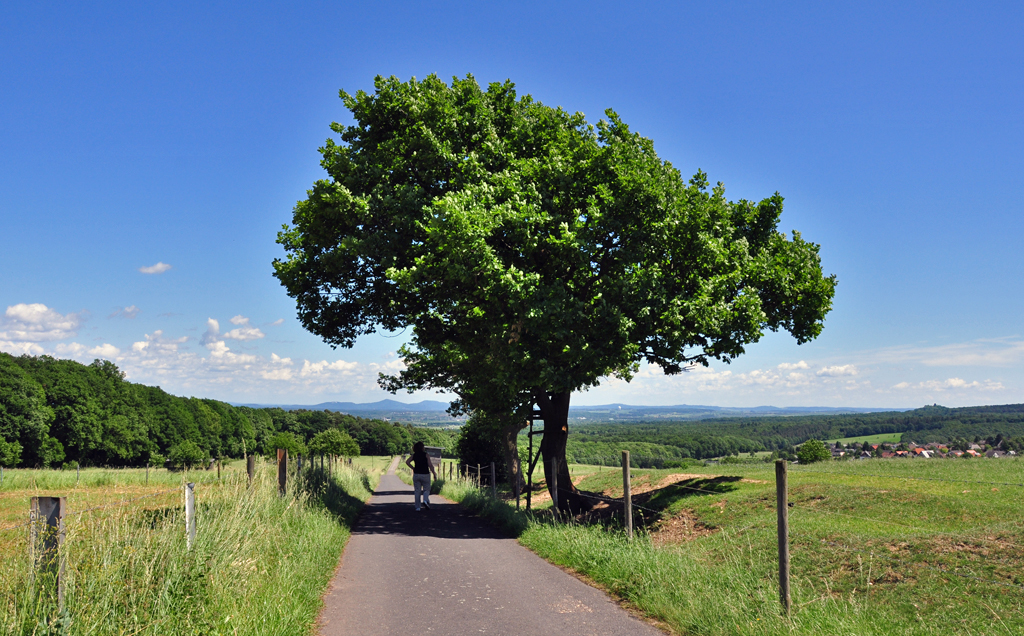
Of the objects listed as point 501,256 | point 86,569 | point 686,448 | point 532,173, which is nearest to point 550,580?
point 86,569

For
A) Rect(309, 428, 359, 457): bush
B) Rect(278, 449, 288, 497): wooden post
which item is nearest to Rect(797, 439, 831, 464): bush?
Rect(278, 449, 288, 497): wooden post

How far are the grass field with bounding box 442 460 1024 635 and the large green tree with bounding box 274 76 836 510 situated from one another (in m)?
4.21

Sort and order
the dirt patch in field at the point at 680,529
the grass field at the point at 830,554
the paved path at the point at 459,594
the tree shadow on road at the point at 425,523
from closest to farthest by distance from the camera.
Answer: the grass field at the point at 830,554 → the paved path at the point at 459,594 → the dirt patch in field at the point at 680,529 → the tree shadow on road at the point at 425,523

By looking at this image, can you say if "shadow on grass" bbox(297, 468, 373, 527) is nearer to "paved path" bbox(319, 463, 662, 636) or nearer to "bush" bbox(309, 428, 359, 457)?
"paved path" bbox(319, 463, 662, 636)

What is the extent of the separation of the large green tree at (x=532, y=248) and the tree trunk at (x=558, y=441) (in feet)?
0.23

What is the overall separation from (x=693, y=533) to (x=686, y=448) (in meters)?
74.5

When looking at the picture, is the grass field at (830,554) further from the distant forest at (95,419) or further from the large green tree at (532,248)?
the distant forest at (95,419)

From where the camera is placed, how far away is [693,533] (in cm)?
1459

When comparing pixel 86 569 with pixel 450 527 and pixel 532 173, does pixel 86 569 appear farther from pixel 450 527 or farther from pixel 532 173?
pixel 532 173

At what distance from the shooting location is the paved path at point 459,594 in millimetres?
6848

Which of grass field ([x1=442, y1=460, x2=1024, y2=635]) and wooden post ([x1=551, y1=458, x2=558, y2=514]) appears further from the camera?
wooden post ([x1=551, y1=458, x2=558, y2=514])

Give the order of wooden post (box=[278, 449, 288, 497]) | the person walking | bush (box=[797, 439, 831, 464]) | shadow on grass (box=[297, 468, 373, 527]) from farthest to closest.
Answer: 1. bush (box=[797, 439, 831, 464])
2. the person walking
3. shadow on grass (box=[297, 468, 373, 527])
4. wooden post (box=[278, 449, 288, 497])

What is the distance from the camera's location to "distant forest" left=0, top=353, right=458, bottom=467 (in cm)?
6950

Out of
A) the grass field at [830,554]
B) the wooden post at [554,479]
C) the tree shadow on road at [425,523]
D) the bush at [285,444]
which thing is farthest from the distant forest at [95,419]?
the grass field at [830,554]
